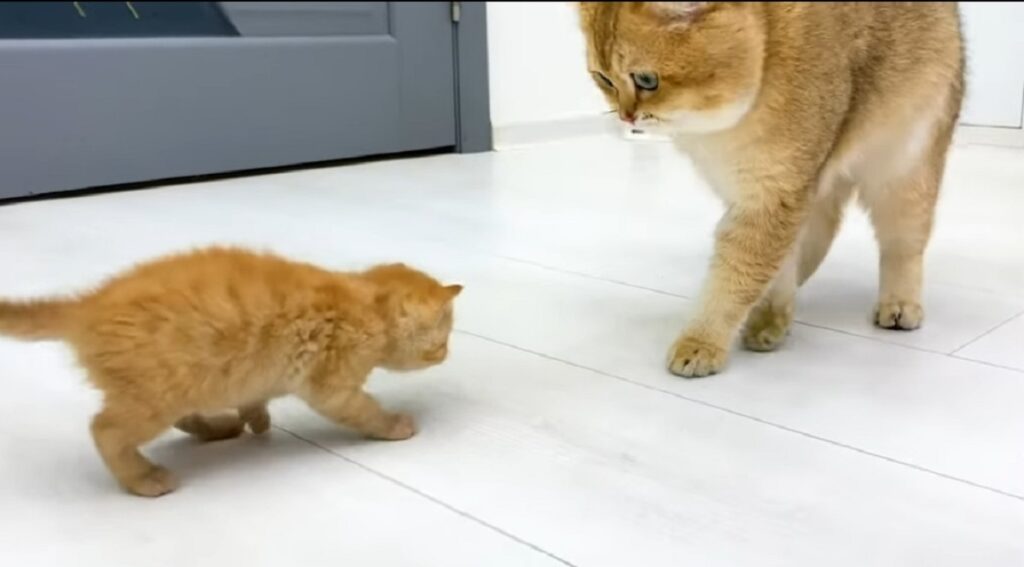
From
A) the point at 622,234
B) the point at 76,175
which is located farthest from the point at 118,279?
the point at 76,175

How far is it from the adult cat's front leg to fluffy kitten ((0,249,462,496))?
0.31m

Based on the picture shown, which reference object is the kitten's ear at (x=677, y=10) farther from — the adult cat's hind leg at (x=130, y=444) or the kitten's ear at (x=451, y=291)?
the adult cat's hind leg at (x=130, y=444)

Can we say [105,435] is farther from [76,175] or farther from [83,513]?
[76,175]

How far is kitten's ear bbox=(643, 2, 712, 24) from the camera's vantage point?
75 centimetres

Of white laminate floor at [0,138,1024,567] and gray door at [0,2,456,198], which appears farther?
gray door at [0,2,456,198]

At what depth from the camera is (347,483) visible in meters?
0.76

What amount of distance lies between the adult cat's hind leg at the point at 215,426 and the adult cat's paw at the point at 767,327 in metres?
0.55

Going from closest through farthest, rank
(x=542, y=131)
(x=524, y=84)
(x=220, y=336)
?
1. (x=220, y=336)
2. (x=524, y=84)
3. (x=542, y=131)

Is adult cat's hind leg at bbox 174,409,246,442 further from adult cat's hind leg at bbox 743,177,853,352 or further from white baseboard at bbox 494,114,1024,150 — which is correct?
white baseboard at bbox 494,114,1024,150

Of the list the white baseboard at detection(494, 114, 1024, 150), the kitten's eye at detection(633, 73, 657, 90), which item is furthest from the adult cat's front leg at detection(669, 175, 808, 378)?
the white baseboard at detection(494, 114, 1024, 150)

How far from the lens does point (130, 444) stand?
708 mm

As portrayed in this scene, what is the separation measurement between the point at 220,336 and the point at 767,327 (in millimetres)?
618

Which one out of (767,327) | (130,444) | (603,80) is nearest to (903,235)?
(767,327)

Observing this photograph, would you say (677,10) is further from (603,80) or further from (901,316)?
(901,316)
